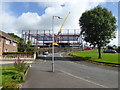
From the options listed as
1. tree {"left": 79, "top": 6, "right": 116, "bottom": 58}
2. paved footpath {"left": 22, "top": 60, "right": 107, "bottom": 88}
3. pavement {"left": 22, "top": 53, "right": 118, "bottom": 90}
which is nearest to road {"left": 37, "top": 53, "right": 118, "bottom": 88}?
pavement {"left": 22, "top": 53, "right": 118, "bottom": 90}

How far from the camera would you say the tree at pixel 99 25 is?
33125 millimetres

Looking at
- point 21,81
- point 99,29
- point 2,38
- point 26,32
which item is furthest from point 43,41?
point 21,81

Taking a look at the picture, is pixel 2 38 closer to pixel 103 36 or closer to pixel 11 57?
pixel 11 57

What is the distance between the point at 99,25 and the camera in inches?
1304

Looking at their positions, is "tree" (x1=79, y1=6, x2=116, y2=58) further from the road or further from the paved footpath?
the paved footpath

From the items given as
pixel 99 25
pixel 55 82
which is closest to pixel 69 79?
pixel 55 82

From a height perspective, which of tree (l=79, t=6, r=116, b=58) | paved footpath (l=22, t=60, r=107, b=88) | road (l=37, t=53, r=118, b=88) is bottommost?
road (l=37, t=53, r=118, b=88)

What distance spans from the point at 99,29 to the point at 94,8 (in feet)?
21.1

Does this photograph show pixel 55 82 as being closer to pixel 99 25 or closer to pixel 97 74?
pixel 97 74

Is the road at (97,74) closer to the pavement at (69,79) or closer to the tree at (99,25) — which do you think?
the pavement at (69,79)

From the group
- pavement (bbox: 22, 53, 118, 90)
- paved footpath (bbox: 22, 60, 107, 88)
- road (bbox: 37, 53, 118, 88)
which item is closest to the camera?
paved footpath (bbox: 22, 60, 107, 88)

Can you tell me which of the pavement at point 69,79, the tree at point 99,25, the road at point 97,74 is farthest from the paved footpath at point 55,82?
the tree at point 99,25

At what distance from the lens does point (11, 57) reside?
31.2 m

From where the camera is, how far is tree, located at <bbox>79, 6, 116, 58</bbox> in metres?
33.1
